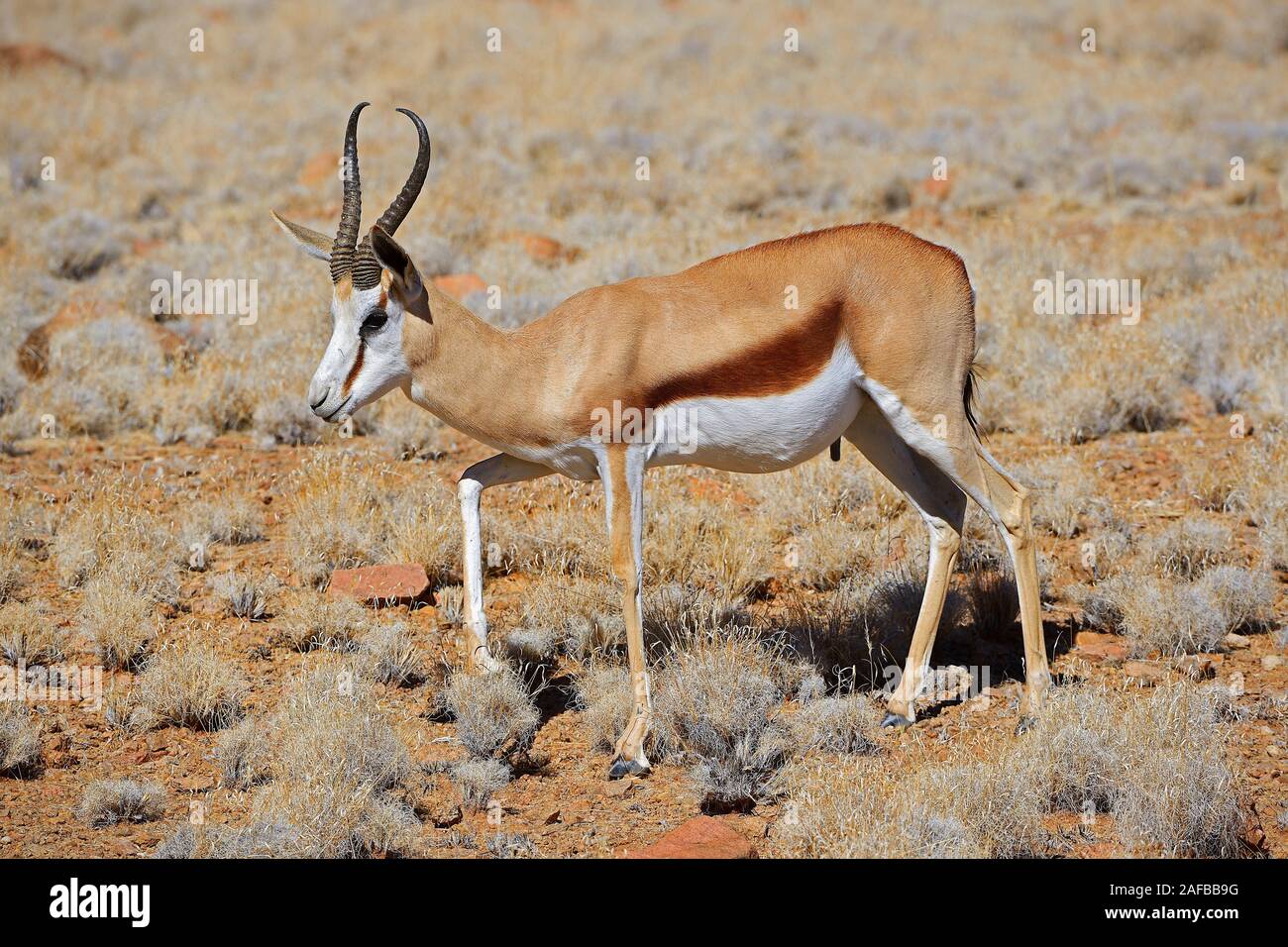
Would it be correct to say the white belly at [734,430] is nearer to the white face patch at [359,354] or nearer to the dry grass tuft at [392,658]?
the white face patch at [359,354]

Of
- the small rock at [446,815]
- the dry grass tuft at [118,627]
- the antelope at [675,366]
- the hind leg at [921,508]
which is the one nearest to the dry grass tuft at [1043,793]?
the antelope at [675,366]

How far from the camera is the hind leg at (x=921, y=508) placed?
7148mm

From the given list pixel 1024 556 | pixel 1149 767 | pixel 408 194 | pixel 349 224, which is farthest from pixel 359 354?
pixel 1149 767

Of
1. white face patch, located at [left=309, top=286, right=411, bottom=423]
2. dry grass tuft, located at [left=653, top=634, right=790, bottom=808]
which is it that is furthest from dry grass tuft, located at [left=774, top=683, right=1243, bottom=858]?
white face patch, located at [left=309, top=286, right=411, bottom=423]

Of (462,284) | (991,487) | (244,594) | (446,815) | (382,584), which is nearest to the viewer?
(446,815)

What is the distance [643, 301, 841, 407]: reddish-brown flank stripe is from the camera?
252 inches

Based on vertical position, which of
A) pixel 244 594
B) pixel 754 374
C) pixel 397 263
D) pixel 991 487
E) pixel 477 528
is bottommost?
pixel 244 594

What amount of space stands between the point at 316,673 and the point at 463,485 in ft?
4.20

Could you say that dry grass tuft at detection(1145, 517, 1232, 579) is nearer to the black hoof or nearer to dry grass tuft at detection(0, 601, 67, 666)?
the black hoof

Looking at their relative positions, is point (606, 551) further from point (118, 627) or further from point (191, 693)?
point (118, 627)

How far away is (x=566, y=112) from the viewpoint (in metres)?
22.4

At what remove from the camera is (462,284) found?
13.6m

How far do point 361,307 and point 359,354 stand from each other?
0.23m
